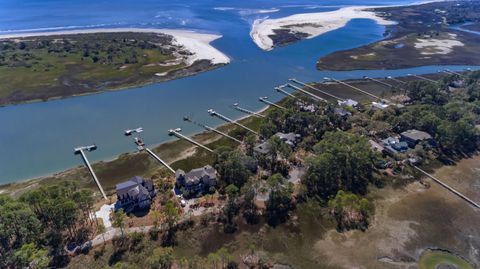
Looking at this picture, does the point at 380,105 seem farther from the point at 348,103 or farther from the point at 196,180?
the point at 196,180

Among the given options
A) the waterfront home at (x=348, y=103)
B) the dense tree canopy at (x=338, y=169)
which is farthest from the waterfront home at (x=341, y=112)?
the dense tree canopy at (x=338, y=169)

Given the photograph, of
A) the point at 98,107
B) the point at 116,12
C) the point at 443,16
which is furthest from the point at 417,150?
the point at 116,12

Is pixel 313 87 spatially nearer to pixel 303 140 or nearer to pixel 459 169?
pixel 303 140

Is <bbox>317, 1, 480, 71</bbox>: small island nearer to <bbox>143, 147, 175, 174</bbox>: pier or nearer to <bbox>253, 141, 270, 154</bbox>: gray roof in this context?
<bbox>253, 141, 270, 154</bbox>: gray roof

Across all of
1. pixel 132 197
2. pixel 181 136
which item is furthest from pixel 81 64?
pixel 132 197

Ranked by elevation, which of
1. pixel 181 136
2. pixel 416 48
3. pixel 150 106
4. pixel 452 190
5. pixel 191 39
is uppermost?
pixel 191 39

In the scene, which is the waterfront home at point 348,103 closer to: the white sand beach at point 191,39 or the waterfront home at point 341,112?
the waterfront home at point 341,112
